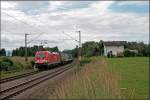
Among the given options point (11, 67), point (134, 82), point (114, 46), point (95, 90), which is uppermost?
point (114, 46)

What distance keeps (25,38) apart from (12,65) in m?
16.5

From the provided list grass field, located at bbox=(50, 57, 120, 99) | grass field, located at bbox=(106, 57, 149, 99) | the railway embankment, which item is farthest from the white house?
grass field, located at bbox=(50, 57, 120, 99)

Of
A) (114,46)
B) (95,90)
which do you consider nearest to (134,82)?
(95,90)

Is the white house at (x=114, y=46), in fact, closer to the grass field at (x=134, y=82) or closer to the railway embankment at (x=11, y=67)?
the railway embankment at (x=11, y=67)

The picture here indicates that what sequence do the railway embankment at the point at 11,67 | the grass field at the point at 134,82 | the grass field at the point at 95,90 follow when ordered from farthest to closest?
the railway embankment at the point at 11,67, the grass field at the point at 134,82, the grass field at the point at 95,90

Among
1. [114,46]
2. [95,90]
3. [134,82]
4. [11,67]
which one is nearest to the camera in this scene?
[95,90]

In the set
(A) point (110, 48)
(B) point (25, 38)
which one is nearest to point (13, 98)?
(B) point (25, 38)

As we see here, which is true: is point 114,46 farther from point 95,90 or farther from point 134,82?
point 95,90

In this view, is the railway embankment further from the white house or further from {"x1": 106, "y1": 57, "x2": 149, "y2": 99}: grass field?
the white house

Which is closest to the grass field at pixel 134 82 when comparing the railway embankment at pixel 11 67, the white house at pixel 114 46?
the railway embankment at pixel 11 67

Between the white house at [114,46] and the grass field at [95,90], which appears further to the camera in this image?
the white house at [114,46]

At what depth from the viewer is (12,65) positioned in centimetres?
4988

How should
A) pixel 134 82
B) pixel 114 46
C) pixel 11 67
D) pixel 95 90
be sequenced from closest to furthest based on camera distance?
1. pixel 95 90
2. pixel 134 82
3. pixel 11 67
4. pixel 114 46

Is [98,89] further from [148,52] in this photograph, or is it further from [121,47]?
[121,47]
